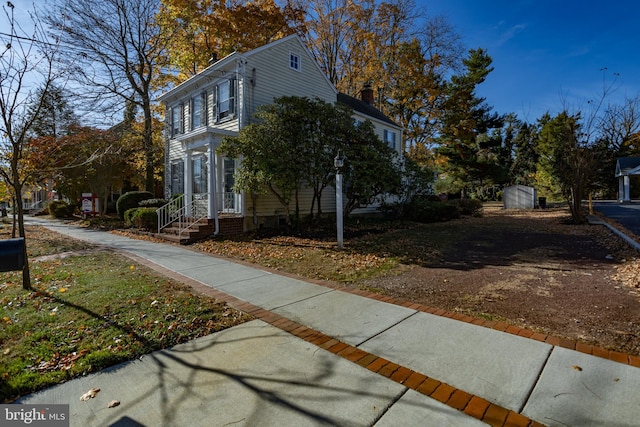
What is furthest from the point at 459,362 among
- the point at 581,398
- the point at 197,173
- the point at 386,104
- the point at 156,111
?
the point at 386,104

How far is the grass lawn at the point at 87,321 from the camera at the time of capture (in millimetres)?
2861

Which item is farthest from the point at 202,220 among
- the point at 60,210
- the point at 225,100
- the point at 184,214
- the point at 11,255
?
the point at 60,210

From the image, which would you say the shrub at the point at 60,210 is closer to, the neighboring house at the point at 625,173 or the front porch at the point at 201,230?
the front porch at the point at 201,230

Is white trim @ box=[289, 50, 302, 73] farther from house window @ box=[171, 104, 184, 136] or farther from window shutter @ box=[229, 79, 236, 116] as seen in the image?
house window @ box=[171, 104, 184, 136]

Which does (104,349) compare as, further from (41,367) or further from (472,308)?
(472,308)

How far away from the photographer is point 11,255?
4.05 metres

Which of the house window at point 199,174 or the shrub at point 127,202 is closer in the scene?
the house window at point 199,174

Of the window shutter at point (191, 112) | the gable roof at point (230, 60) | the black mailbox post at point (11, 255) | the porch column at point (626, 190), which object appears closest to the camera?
the black mailbox post at point (11, 255)

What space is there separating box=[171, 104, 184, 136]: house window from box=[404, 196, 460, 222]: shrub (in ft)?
37.8

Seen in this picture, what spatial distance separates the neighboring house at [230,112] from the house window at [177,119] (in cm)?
7

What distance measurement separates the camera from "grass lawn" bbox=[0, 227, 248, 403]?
2.86m

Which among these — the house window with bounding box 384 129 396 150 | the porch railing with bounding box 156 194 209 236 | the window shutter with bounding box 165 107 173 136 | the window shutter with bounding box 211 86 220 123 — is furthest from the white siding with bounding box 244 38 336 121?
the window shutter with bounding box 165 107 173 136

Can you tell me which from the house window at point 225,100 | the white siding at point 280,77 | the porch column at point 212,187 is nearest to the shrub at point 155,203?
the house window at point 225,100
